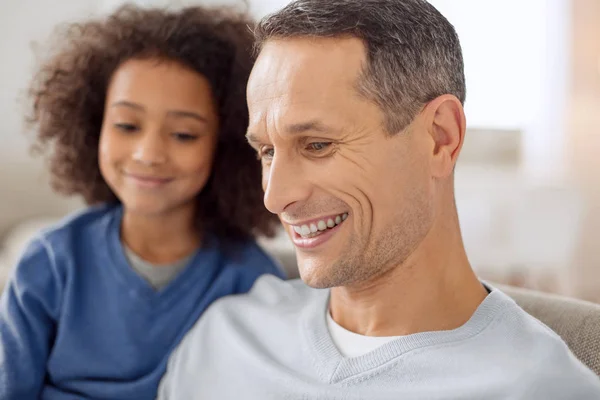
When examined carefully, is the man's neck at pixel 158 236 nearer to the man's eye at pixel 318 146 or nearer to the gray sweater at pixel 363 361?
the gray sweater at pixel 363 361

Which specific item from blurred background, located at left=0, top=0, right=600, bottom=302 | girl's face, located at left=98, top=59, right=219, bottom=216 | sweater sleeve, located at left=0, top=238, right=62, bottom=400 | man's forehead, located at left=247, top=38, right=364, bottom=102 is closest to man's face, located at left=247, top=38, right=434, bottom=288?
man's forehead, located at left=247, top=38, right=364, bottom=102

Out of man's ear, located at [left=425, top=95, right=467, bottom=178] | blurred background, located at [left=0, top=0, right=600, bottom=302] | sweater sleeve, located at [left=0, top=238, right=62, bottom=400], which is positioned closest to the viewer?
man's ear, located at [left=425, top=95, right=467, bottom=178]

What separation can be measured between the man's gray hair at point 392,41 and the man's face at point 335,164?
0.02 metres

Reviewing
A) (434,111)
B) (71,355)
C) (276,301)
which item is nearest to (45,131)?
(71,355)

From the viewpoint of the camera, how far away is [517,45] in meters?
4.31

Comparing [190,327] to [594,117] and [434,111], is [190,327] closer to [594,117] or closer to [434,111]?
[434,111]

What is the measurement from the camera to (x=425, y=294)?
120 cm

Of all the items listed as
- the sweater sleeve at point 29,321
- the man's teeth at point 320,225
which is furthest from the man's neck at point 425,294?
the sweater sleeve at point 29,321

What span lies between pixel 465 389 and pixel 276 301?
50 cm

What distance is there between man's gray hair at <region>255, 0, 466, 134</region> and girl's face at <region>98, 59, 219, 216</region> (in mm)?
480

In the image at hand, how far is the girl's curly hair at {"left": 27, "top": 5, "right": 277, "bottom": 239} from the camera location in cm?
166

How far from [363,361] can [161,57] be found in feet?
2.82

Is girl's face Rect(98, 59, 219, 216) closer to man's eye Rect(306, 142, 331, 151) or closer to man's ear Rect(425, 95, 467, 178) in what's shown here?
man's eye Rect(306, 142, 331, 151)

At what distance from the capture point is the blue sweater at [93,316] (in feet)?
5.03
